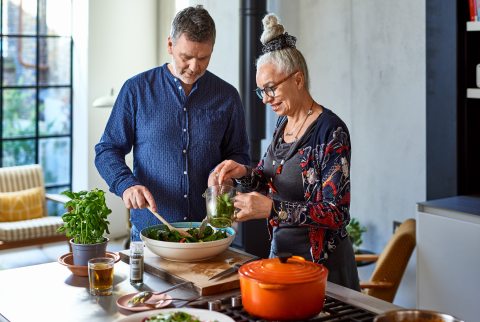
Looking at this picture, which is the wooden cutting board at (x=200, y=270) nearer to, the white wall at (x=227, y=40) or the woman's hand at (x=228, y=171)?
the woman's hand at (x=228, y=171)

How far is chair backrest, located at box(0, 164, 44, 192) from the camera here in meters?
6.73

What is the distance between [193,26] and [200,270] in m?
0.95

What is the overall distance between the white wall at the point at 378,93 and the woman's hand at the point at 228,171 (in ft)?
7.95

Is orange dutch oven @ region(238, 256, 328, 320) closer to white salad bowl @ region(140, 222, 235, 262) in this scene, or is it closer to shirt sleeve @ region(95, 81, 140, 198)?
white salad bowl @ region(140, 222, 235, 262)

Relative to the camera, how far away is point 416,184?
499 centimetres

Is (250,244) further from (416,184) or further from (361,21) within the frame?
(361,21)

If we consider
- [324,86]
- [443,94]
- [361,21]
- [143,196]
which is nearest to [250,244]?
[324,86]

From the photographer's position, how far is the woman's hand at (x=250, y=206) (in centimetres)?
244

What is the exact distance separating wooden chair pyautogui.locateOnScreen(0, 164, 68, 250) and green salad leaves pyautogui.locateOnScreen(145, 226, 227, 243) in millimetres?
3738

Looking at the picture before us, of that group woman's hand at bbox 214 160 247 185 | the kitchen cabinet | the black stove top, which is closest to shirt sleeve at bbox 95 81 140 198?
woman's hand at bbox 214 160 247 185

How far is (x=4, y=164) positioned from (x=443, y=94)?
4.64 metres

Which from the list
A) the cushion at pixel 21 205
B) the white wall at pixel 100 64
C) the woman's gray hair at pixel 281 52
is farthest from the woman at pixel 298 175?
the white wall at pixel 100 64

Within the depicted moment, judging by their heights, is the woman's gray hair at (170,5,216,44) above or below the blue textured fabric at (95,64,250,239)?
above

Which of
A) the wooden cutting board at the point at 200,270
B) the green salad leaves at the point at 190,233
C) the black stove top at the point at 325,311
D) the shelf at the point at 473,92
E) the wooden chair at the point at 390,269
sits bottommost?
the wooden chair at the point at 390,269
